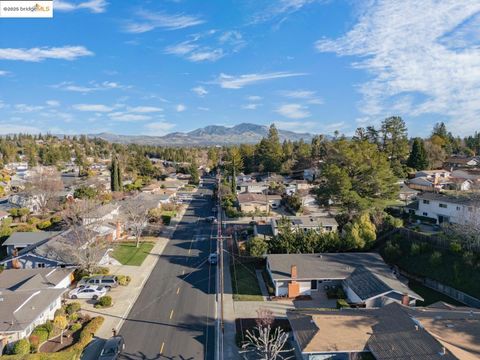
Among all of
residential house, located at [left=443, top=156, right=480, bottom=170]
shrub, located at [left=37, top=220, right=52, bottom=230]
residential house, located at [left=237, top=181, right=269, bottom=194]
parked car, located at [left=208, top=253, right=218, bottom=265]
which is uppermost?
residential house, located at [left=443, top=156, right=480, bottom=170]

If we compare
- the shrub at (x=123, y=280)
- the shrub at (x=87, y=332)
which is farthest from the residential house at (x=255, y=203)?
the shrub at (x=87, y=332)

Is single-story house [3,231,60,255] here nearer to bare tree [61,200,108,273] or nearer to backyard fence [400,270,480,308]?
bare tree [61,200,108,273]

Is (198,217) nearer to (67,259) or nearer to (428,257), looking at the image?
(67,259)

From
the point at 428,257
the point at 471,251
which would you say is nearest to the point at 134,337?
the point at 428,257

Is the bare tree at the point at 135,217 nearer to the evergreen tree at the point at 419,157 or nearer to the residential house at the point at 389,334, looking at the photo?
the residential house at the point at 389,334

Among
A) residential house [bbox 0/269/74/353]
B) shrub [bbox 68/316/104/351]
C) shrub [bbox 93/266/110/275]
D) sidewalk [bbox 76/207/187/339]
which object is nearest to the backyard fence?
sidewalk [bbox 76/207/187/339]

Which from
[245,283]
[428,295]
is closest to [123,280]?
[245,283]
